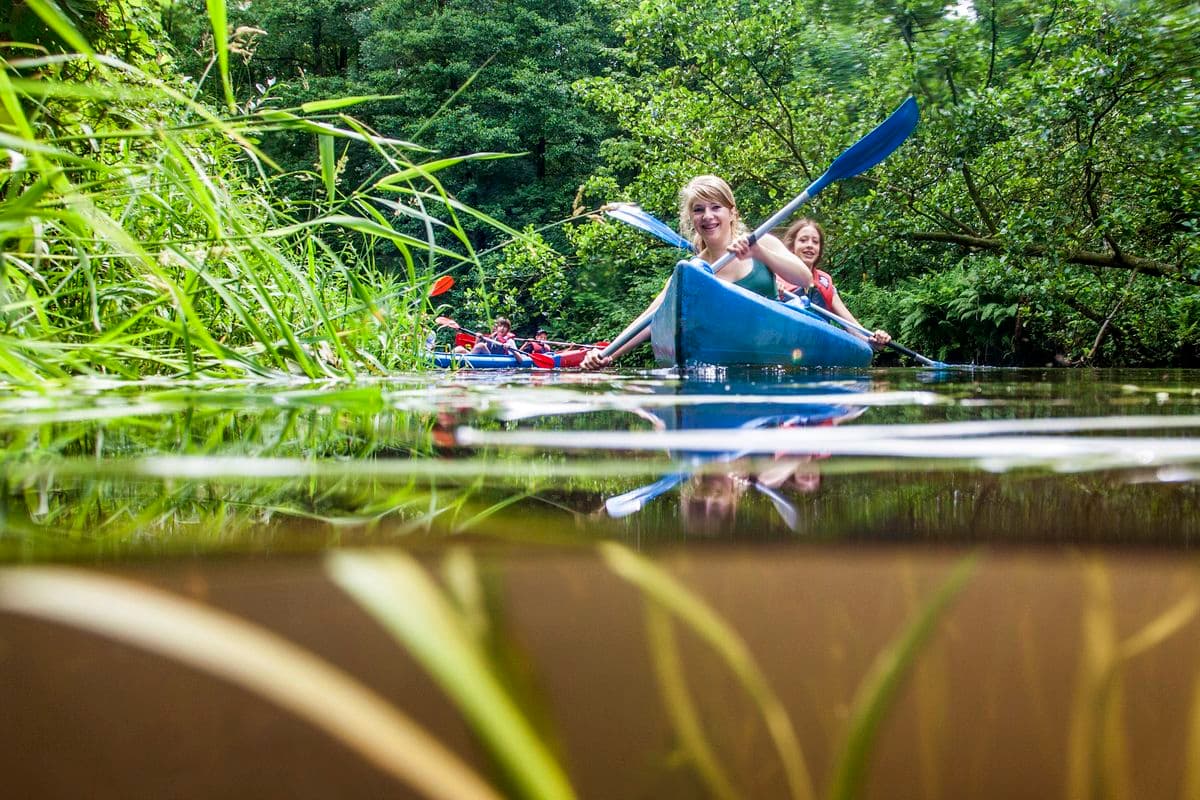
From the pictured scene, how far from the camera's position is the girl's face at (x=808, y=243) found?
22.3 ft

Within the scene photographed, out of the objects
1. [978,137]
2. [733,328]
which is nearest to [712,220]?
[733,328]

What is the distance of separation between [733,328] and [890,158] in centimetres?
355

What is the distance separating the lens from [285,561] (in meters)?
0.25

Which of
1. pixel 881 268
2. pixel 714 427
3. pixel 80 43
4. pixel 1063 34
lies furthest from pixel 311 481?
pixel 881 268

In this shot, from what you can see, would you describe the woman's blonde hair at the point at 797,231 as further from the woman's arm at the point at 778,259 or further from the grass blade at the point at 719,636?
the grass blade at the point at 719,636

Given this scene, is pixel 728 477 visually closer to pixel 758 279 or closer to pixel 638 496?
pixel 638 496

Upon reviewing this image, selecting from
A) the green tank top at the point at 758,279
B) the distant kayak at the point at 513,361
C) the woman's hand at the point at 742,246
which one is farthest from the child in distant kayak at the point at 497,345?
the woman's hand at the point at 742,246

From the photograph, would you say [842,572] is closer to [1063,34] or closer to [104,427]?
[104,427]

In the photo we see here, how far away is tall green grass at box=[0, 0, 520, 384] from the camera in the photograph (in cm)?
98

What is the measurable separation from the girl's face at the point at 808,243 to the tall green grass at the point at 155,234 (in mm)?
4967

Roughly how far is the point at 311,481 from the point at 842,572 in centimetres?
28

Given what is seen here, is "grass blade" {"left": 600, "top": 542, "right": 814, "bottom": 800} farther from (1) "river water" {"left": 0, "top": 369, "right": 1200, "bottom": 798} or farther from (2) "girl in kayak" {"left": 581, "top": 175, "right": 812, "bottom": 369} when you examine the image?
(2) "girl in kayak" {"left": 581, "top": 175, "right": 812, "bottom": 369}

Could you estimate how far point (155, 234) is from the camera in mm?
1623

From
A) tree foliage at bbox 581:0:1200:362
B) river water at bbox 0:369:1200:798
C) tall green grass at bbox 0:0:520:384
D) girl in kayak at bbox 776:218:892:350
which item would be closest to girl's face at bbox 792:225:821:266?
girl in kayak at bbox 776:218:892:350
